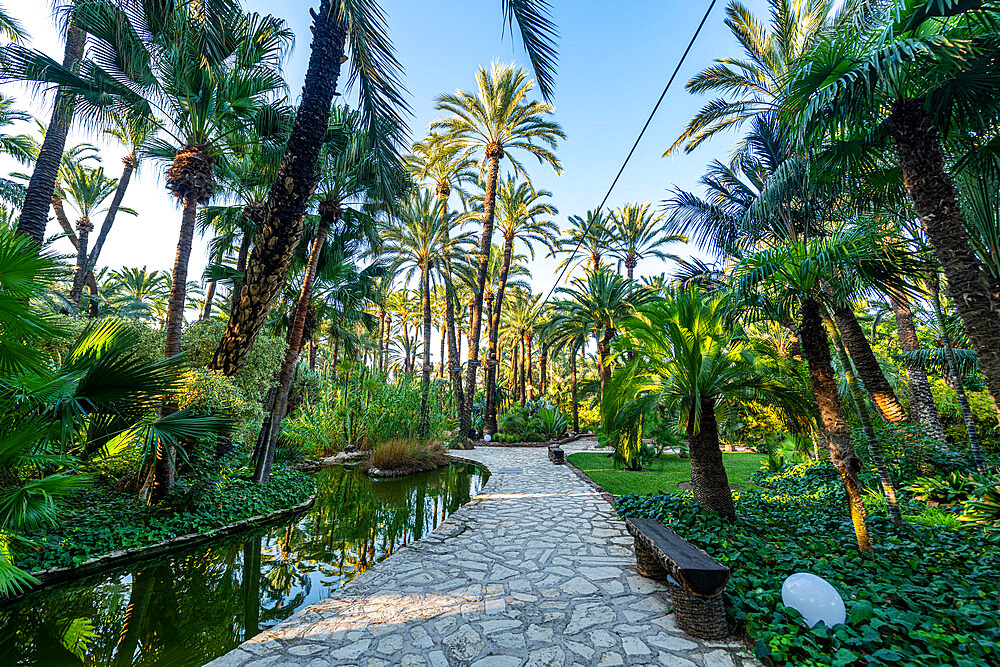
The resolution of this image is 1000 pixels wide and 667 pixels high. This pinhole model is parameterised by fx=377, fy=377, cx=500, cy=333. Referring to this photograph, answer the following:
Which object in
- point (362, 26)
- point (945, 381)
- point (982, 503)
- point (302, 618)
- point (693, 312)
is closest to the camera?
point (302, 618)

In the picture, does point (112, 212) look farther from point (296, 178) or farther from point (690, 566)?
point (690, 566)

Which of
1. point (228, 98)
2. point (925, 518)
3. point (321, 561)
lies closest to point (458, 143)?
point (228, 98)

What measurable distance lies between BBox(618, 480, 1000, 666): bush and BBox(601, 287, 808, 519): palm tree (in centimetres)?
68

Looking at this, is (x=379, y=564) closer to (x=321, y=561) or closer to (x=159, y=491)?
(x=321, y=561)

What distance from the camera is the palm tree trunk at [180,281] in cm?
657

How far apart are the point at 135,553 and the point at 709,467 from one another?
305 inches

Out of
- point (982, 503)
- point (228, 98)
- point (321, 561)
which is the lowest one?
point (321, 561)

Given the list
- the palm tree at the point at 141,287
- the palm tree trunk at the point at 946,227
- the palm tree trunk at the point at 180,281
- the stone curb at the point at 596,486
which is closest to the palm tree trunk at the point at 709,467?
the stone curb at the point at 596,486

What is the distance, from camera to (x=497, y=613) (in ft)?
11.3

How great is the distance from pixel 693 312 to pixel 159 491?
855 cm

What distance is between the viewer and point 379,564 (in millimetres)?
4602

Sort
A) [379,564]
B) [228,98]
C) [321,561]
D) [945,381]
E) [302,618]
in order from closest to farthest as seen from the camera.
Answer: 1. [302,618]
2. [379,564]
3. [321,561]
4. [228,98]
5. [945,381]

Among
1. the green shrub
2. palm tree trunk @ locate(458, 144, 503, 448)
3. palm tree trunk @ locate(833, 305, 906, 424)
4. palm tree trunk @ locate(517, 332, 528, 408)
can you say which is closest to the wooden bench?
palm tree trunk @ locate(833, 305, 906, 424)

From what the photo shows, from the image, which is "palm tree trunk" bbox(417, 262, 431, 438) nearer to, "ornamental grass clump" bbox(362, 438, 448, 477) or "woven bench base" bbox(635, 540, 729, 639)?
"ornamental grass clump" bbox(362, 438, 448, 477)
